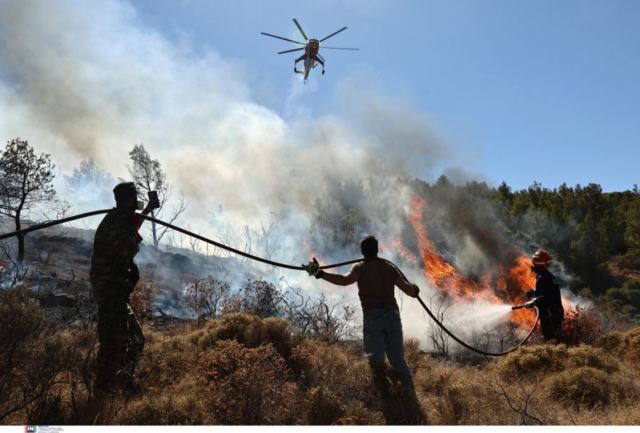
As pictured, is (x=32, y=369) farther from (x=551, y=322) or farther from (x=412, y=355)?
(x=551, y=322)

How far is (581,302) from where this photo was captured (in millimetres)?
34656

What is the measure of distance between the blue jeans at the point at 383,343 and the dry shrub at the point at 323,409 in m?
0.84

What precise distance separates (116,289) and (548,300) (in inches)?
312

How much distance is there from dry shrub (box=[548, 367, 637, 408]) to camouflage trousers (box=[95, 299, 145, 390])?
5.79m

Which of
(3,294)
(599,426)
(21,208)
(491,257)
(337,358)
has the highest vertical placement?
(21,208)

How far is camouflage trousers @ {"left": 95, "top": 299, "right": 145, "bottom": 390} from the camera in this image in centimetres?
521

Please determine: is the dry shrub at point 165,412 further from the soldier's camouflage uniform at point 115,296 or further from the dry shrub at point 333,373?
the dry shrub at point 333,373

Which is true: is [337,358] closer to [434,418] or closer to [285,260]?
[434,418]

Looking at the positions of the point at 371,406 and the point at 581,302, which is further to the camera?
the point at 581,302

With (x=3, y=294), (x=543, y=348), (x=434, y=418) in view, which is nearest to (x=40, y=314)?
(x=3, y=294)

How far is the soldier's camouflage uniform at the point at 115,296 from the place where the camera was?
5.25 metres

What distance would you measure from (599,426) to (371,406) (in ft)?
8.51

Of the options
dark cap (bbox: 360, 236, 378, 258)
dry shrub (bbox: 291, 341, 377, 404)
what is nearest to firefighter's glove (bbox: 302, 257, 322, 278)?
dark cap (bbox: 360, 236, 378, 258)

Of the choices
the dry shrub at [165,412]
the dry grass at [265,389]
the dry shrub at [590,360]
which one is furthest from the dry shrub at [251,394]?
the dry shrub at [590,360]
